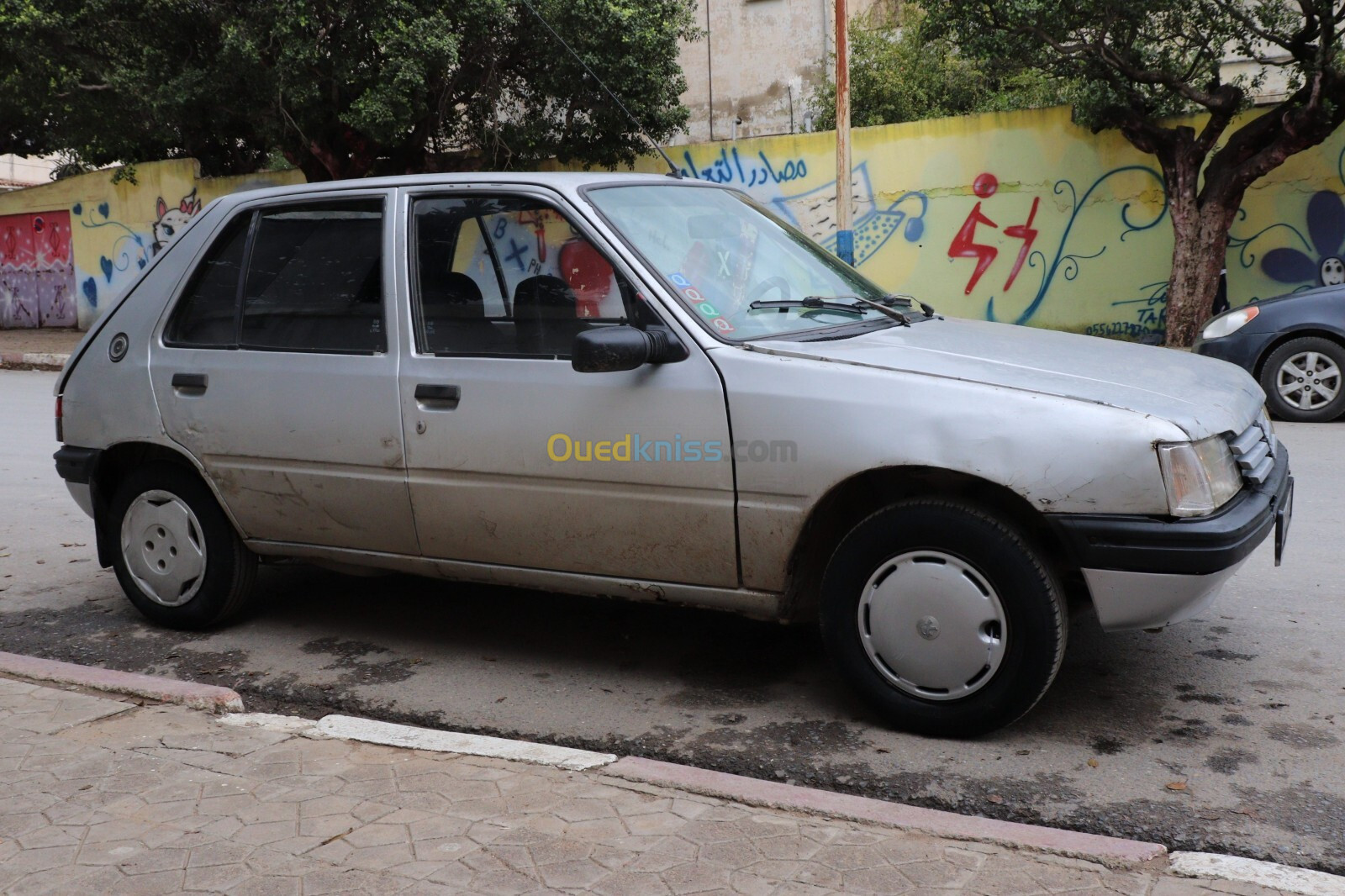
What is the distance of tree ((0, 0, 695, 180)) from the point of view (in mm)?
16578

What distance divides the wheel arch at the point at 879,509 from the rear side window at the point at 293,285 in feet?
5.46

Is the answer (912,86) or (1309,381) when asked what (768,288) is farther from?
(912,86)

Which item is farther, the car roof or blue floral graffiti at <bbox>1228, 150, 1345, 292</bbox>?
blue floral graffiti at <bbox>1228, 150, 1345, 292</bbox>

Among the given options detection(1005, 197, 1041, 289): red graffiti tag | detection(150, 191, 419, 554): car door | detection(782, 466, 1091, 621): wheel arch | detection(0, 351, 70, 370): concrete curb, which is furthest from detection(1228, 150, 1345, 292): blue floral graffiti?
detection(0, 351, 70, 370): concrete curb

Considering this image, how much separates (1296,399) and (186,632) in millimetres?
8390

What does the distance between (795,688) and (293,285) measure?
2340 millimetres

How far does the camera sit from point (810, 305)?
13.5 ft

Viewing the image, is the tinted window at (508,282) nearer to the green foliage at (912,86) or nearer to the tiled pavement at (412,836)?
the tiled pavement at (412,836)

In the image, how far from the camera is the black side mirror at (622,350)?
3.67m

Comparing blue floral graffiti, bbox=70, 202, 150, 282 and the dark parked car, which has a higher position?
blue floral graffiti, bbox=70, 202, 150, 282

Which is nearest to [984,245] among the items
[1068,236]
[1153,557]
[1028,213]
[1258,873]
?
[1028,213]

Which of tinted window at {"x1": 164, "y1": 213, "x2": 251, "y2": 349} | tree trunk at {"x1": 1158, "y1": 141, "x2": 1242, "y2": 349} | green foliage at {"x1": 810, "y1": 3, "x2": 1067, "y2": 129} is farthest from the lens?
green foliage at {"x1": 810, "y1": 3, "x2": 1067, "y2": 129}

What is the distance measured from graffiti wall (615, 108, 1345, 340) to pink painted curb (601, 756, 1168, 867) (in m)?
12.8

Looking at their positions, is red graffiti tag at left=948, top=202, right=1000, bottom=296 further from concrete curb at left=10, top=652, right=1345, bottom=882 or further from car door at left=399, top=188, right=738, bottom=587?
concrete curb at left=10, top=652, right=1345, bottom=882
